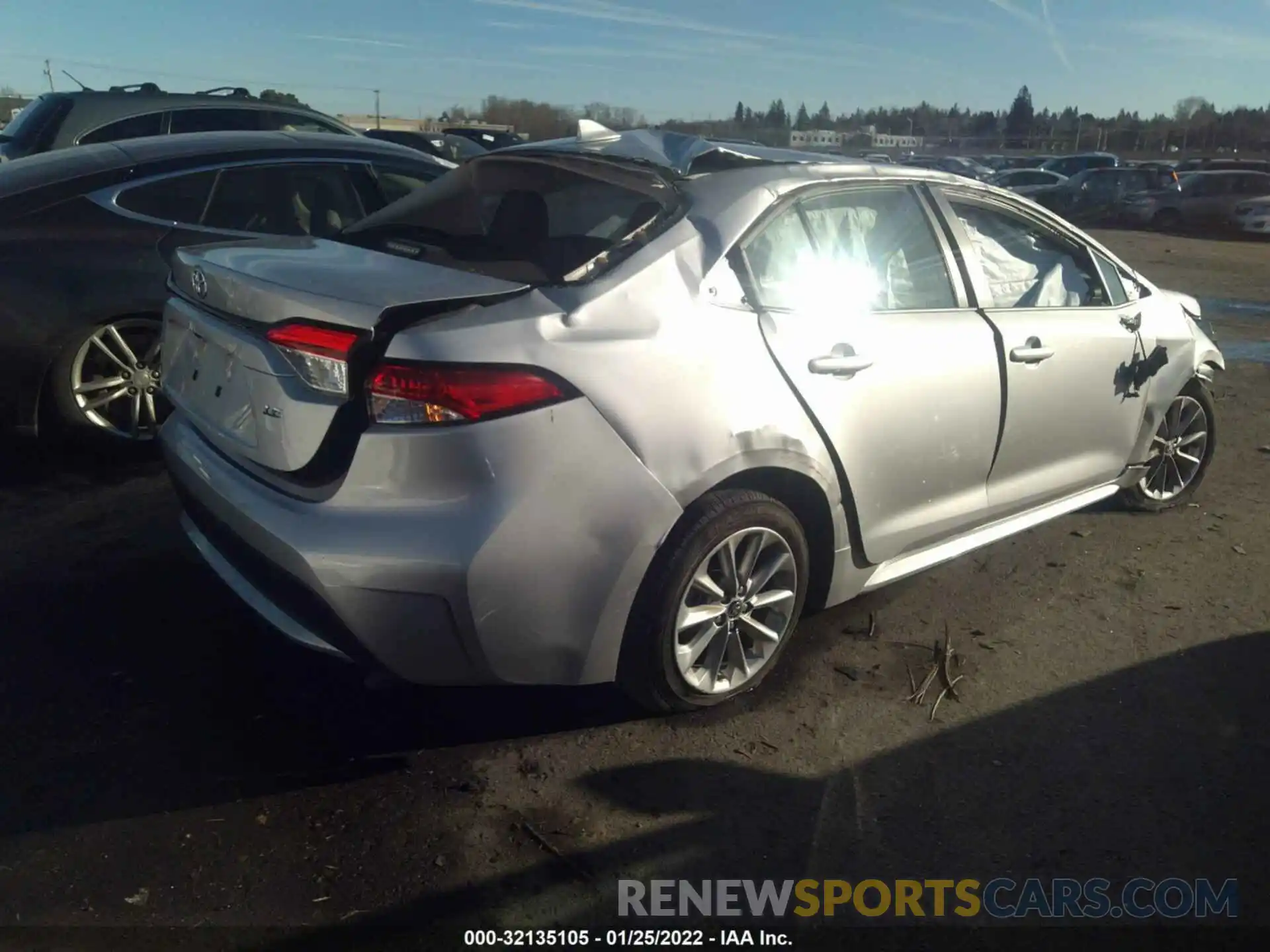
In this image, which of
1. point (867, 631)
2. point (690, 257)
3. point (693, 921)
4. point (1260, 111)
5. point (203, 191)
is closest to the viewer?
point (693, 921)

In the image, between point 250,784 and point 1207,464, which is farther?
point 1207,464

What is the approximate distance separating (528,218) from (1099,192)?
27590 millimetres

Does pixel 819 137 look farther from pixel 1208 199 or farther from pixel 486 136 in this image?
pixel 486 136

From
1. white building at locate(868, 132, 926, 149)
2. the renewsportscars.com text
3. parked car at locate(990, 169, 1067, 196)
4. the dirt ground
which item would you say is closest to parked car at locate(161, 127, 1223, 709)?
the dirt ground

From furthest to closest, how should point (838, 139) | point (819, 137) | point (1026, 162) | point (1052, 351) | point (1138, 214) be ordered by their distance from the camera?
1. point (1026, 162)
2. point (1138, 214)
3. point (838, 139)
4. point (819, 137)
5. point (1052, 351)

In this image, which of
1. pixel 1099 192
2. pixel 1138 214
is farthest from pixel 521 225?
pixel 1099 192

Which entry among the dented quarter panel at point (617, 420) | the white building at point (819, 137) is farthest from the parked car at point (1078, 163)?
the dented quarter panel at point (617, 420)

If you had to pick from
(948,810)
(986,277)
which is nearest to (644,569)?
(948,810)

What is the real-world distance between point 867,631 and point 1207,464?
105 inches

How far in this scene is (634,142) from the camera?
3.61 metres

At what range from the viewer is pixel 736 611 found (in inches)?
126

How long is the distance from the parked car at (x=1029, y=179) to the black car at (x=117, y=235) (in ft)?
84.6

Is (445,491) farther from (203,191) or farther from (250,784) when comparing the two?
(203,191)

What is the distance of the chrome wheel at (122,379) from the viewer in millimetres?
4848
